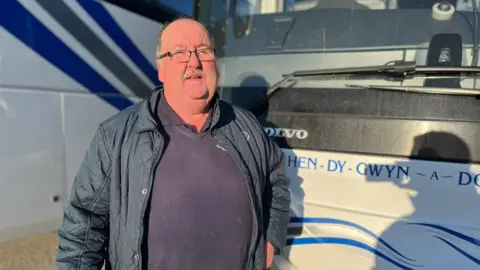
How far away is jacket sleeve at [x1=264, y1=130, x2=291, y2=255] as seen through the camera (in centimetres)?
174

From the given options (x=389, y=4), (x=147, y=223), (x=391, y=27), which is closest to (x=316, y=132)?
(x=391, y=27)

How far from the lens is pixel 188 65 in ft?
4.82

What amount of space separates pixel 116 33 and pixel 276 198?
2.64 metres

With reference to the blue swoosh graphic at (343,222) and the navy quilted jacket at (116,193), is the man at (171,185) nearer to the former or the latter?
the navy quilted jacket at (116,193)

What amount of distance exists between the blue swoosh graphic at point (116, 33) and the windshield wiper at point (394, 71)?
2138 millimetres

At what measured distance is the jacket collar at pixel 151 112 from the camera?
4.73 feet

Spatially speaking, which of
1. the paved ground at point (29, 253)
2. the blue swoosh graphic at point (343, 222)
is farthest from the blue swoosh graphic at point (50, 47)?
the blue swoosh graphic at point (343, 222)

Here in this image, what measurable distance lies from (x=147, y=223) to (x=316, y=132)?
0.95 meters

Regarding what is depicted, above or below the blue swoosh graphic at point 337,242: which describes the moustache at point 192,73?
above

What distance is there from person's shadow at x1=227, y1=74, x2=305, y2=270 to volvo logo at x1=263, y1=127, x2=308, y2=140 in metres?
0.01

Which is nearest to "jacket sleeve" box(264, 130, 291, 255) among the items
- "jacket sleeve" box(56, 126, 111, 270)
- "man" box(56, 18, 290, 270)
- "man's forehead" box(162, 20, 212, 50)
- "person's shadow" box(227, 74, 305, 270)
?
"person's shadow" box(227, 74, 305, 270)

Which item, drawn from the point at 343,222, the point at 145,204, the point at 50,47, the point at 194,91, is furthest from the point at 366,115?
the point at 50,47

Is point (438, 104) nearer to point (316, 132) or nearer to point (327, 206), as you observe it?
point (316, 132)

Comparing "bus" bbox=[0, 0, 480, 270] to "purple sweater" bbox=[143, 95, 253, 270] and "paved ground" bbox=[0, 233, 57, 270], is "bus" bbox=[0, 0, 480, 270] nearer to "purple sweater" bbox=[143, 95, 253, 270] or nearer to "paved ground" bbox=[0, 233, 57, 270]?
"purple sweater" bbox=[143, 95, 253, 270]
